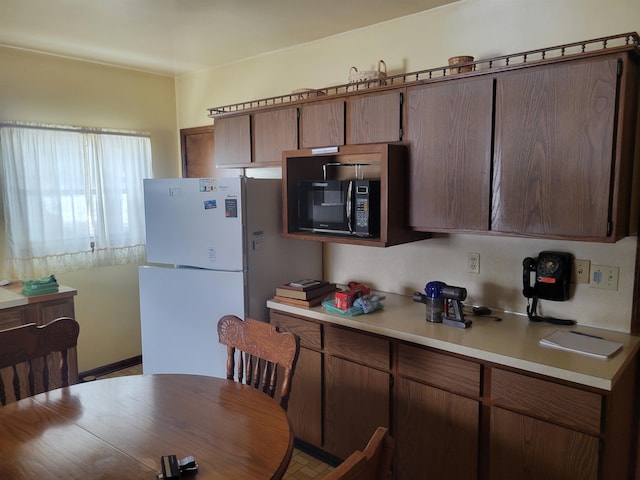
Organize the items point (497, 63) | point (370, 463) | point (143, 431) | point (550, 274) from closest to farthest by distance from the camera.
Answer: point (370, 463), point (143, 431), point (550, 274), point (497, 63)

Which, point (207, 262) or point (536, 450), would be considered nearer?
point (536, 450)

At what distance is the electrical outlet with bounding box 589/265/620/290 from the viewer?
6.79ft

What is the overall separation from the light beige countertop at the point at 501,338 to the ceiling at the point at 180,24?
1.65m

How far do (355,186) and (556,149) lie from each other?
3.15 feet

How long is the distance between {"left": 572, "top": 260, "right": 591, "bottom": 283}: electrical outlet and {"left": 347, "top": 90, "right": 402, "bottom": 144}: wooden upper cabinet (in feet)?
3.42

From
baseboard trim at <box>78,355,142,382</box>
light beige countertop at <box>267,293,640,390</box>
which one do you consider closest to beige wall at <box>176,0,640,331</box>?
light beige countertop at <box>267,293,640,390</box>

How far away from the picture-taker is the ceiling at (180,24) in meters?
2.43

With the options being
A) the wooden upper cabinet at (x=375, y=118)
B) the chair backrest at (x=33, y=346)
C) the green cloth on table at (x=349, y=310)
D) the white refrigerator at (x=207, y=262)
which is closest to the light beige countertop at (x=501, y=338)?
the green cloth on table at (x=349, y=310)

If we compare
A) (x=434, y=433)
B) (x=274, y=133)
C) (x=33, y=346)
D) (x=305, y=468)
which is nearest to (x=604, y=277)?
(x=434, y=433)

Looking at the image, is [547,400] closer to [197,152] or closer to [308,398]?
[308,398]

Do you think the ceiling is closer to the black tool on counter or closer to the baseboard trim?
the black tool on counter

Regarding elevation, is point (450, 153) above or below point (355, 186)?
above

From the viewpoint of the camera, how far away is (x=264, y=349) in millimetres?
1936

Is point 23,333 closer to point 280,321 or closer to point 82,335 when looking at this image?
point 280,321
